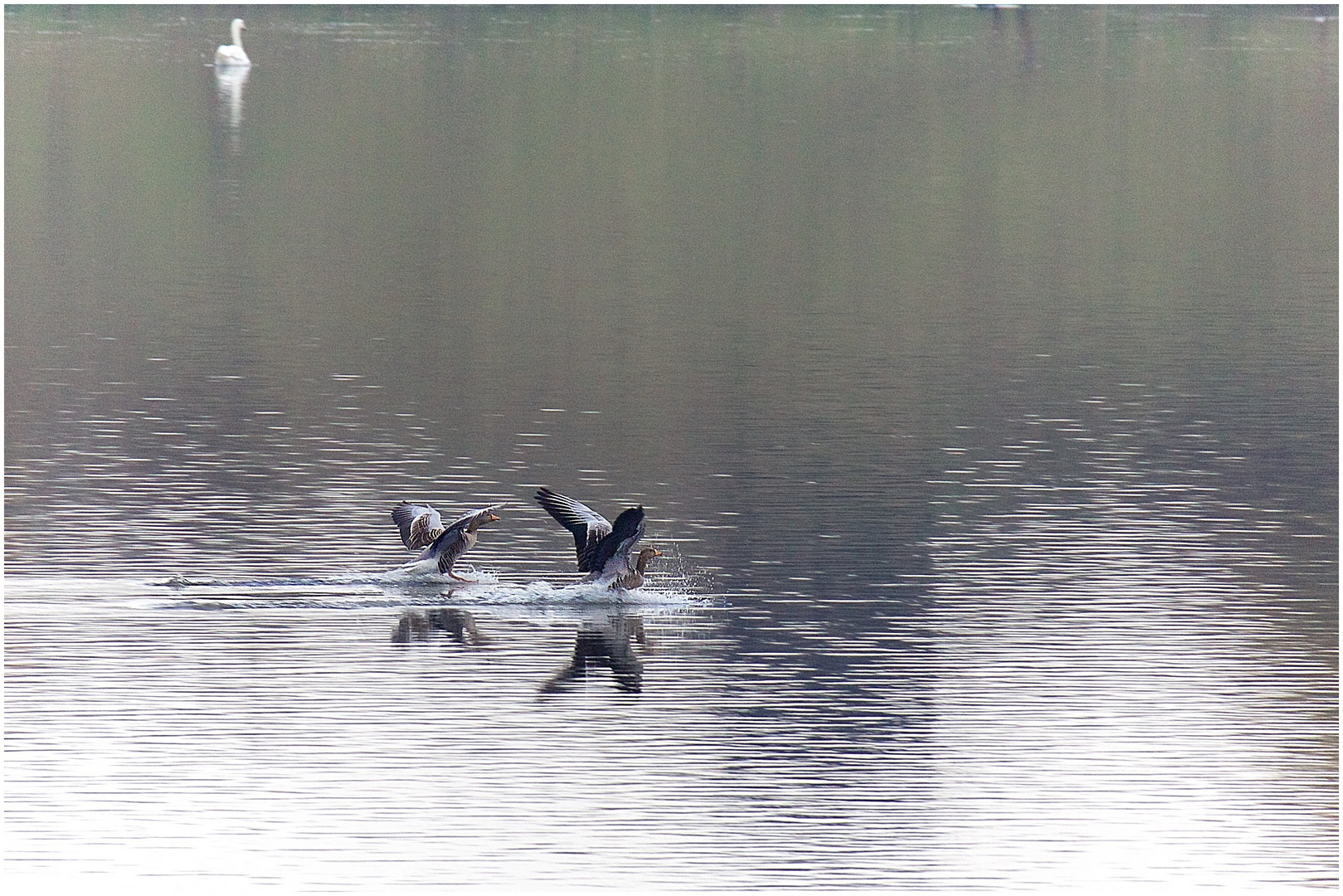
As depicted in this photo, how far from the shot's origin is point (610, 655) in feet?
57.1

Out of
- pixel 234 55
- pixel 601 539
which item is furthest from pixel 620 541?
pixel 234 55

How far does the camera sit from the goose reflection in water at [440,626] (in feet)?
58.1

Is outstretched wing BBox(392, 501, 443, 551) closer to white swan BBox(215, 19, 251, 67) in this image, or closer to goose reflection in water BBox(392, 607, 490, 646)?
goose reflection in water BBox(392, 607, 490, 646)

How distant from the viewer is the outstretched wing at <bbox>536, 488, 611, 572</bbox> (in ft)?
60.5

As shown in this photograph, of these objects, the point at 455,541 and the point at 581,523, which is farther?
the point at 455,541

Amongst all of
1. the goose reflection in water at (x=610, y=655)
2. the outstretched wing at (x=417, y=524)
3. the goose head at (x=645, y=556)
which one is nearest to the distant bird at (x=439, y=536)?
the outstretched wing at (x=417, y=524)

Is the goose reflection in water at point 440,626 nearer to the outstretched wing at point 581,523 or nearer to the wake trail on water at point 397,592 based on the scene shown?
the wake trail on water at point 397,592

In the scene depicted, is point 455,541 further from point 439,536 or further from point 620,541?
point 620,541

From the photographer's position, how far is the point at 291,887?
13.3 m

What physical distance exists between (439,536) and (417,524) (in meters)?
0.25

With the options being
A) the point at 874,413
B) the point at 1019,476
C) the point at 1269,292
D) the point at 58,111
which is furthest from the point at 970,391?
the point at 58,111

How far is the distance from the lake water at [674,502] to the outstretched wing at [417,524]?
46 cm

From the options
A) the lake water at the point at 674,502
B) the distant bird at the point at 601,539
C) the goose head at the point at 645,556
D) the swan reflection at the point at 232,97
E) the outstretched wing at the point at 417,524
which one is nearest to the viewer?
the lake water at the point at 674,502

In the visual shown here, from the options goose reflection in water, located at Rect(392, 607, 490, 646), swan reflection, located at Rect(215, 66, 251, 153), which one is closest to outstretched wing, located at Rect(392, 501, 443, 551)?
goose reflection in water, located at Rect(392, 607, 490, 646)
